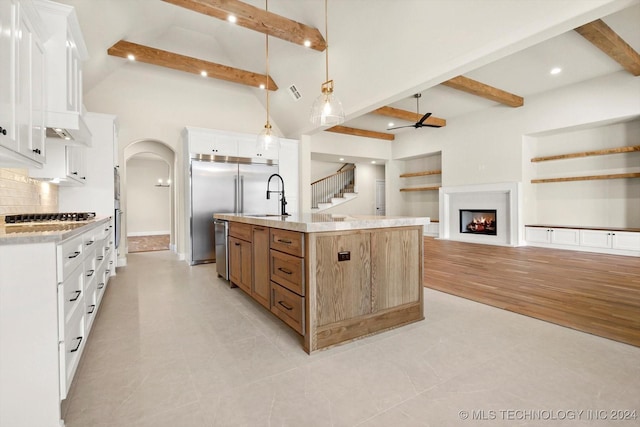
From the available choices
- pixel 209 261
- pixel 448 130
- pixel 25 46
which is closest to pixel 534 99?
pixel 448 130

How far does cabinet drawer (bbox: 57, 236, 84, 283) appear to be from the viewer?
1.44 meters

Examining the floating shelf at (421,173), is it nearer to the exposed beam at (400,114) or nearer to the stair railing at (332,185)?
the exposed beam at (400,114)

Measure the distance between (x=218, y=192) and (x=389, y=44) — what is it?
377 cm

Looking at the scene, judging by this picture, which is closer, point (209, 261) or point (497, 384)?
point (497, 384)

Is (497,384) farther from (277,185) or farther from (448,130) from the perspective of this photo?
(448,130)

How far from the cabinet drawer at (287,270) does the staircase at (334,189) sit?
8.48 m

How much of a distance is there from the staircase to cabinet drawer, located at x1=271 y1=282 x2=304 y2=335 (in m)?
8.50

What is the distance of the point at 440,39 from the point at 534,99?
445 cm

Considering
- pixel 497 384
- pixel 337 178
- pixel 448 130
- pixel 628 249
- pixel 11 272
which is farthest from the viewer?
pixel 337 178

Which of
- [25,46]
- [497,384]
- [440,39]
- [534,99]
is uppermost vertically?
[534,99]

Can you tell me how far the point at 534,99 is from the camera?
658 centimetres

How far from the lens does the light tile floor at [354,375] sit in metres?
1.45

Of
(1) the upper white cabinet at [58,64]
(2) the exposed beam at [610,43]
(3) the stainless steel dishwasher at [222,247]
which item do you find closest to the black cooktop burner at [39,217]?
(1) the upper white cabinet at [58,64]

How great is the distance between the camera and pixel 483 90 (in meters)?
5.91
